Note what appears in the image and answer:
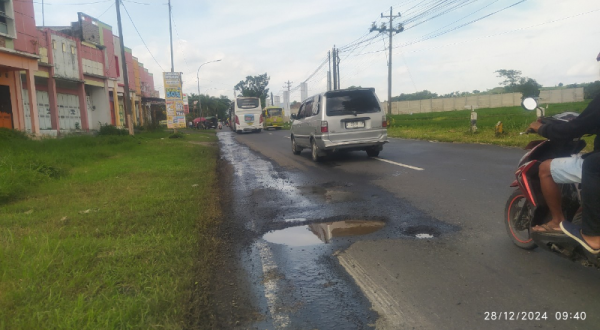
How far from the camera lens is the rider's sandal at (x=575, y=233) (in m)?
3.14

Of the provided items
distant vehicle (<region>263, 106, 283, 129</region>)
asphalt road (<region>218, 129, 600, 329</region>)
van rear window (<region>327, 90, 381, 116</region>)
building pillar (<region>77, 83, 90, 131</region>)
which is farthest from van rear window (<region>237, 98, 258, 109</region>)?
asphalt road (<region>218, 129, 600, 329</region>)

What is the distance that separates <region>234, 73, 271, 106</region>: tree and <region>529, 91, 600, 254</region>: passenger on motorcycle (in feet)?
291

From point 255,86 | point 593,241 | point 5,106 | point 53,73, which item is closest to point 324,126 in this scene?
point 593,241

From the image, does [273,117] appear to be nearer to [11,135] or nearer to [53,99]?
[53,99]

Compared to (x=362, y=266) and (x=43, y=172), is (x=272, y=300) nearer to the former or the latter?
(x=362, y=266)

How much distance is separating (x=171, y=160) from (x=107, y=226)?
767 cm

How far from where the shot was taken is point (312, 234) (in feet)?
16.6

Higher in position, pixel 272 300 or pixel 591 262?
pixel 591 262

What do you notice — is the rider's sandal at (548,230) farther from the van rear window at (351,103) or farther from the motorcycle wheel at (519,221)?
the van rear window at (351,103)

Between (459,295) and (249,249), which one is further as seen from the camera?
(249,249)

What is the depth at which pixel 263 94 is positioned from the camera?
91250mm

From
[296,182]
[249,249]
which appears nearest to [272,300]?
[249,249]

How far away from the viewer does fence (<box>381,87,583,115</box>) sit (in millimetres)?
55531

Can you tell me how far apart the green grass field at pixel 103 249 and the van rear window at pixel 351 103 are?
3.91 m
